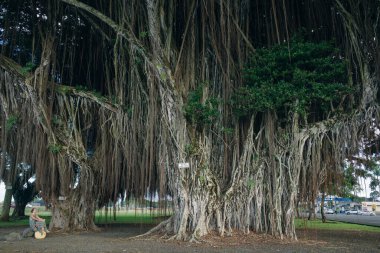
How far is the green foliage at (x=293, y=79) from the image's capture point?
8023 mm

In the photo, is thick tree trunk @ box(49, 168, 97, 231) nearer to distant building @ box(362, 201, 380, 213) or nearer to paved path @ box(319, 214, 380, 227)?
paved path @ box(319, 214, 380, 227)

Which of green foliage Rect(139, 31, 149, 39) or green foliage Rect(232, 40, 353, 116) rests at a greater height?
green foliage Rect(139, 31, 149, 39)

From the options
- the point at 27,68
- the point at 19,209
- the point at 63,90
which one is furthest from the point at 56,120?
the point at 19,209

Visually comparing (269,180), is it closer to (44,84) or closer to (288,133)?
(288,133)

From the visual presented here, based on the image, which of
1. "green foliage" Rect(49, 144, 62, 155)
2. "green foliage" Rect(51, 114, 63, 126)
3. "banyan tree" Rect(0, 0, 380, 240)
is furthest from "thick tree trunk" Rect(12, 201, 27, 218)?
"green foliage" Rect(49, 144, 62, 155)

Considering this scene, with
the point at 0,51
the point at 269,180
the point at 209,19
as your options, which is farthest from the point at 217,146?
the point at 0,51

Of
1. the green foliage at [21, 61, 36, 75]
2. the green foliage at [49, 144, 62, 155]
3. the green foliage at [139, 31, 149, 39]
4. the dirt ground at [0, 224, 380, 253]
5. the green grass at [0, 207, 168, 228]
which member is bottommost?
the dirt ground at [0, 224, 380, 253]

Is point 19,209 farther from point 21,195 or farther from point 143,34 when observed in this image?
point 143,34

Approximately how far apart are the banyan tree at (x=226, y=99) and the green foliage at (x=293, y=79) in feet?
0.09

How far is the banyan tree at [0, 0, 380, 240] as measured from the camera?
8195 millimetres

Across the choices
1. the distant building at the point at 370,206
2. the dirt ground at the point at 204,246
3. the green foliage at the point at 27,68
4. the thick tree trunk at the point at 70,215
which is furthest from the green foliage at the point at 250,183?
the distant building at the point at 370,206

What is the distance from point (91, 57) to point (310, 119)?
5881 millimetres

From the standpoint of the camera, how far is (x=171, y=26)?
8.70m

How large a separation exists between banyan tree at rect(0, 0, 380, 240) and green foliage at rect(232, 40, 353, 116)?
3 cm
